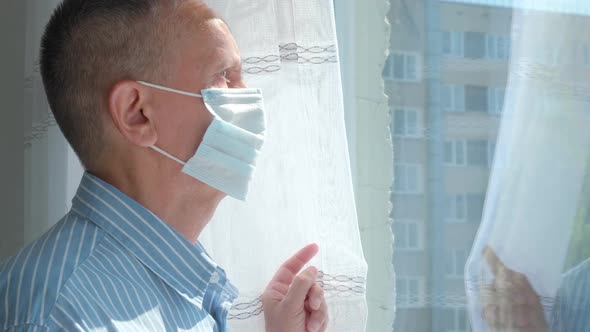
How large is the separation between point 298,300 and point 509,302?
34 cm

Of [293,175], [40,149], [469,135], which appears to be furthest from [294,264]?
[40,149]

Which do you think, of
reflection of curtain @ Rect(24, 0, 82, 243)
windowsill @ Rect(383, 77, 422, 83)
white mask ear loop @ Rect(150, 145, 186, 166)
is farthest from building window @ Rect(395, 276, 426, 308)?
reflection of curtain @ Rect(24, 0, 82, 243)

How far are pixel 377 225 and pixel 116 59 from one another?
56 centimetres

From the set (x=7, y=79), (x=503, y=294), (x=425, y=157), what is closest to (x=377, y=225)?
(x=425, y=157)

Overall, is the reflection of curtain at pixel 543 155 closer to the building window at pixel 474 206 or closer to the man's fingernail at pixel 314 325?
the building window at pixel 474 206

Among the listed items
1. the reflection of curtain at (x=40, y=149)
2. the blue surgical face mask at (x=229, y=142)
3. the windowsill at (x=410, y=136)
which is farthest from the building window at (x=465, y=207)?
the reflection of curtain at (x=40, y=149)

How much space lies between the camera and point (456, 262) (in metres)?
1.52

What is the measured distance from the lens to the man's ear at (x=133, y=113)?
4.37ft

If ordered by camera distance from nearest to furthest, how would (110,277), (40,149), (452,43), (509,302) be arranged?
(110,277), (509,302), (452,43), (40,149)

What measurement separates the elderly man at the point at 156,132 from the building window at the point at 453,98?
326mm

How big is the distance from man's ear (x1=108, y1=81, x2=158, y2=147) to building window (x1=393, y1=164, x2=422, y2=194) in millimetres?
459

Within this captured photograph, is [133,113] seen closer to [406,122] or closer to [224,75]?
[224,75]

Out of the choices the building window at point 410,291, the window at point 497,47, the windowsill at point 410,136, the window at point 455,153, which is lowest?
the building window at point 410,291

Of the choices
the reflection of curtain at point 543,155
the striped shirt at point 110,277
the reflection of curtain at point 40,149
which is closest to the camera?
the striped shirt at point 110,277
